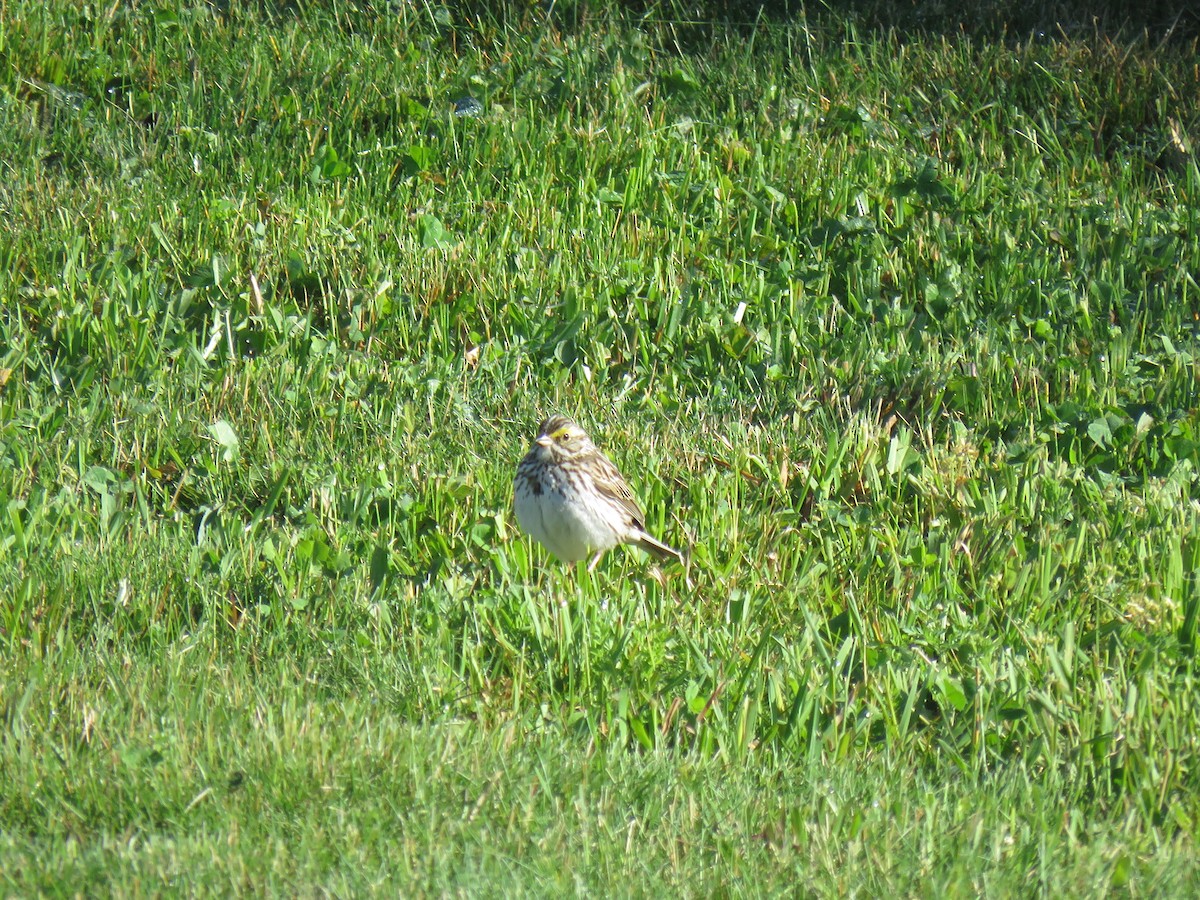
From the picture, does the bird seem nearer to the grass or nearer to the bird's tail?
the bird's tail

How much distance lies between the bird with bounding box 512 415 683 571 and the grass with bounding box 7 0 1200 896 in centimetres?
17

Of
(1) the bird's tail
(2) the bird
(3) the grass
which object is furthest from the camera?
(1) the bird's tail

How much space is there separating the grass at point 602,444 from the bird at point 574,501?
0.17 metres

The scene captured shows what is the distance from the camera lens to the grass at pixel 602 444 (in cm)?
410

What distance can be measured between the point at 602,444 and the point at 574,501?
1085mm

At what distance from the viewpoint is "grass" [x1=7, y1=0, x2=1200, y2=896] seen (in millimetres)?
4102

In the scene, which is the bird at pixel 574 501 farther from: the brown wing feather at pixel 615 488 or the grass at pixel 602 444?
the grass at pixel 602 444

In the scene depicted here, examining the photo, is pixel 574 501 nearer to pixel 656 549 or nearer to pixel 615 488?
pixel 615 488

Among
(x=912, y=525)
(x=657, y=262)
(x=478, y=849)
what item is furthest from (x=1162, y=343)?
(x=478, y=849)

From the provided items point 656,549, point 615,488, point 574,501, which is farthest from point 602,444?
point 574,501

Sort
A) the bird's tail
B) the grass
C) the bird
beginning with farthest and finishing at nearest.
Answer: the bird's tail < the bird < the grass

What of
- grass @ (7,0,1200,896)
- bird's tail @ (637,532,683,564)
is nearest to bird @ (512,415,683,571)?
bird's tail @ (637,532,683,564)

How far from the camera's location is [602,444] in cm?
677

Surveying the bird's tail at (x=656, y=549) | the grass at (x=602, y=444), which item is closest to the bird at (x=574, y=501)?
the bird's tail at (x=656, y=549)
